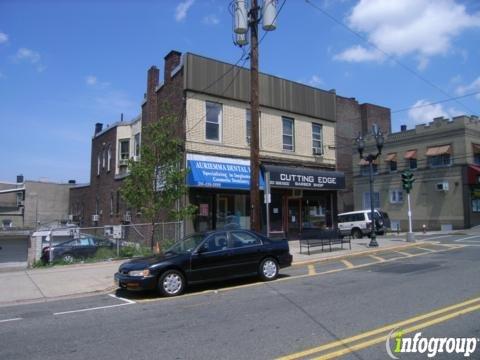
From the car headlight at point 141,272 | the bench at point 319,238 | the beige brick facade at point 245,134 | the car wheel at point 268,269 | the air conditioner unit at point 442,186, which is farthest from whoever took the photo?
the air conditioner unit at point 442,186

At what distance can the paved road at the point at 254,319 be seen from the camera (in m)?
5.82

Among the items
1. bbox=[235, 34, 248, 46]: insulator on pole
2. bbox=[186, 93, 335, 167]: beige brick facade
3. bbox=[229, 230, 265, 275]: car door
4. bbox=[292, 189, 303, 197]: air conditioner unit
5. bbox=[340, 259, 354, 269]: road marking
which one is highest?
bbox=[235, 34, 248, 46]: insulator on pole

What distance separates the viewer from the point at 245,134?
21.7m

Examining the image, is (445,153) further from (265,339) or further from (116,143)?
(265,339)

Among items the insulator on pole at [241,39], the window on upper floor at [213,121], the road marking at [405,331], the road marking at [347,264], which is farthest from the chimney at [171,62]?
the road marking at [405,331]

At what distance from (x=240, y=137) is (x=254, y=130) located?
6739 millimetres

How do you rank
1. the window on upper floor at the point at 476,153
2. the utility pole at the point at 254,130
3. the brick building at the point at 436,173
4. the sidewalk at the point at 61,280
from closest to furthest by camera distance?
1. the sidewalk at the point at 61,280
2. the utility pole at the point at 254,130
3. the brick building at the point at 436,173
4. the window on upper floor at the point at 476,153

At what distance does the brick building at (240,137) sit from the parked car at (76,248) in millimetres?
3855

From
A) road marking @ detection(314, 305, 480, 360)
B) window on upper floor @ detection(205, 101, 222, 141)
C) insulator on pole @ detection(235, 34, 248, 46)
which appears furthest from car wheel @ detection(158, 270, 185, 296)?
window on upper floor @ detection(205, 101, 222, 141)

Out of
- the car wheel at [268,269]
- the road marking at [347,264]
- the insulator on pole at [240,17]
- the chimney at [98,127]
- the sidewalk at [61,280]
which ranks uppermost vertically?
the chimney at [98,127]

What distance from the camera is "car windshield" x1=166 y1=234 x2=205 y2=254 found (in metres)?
10.7

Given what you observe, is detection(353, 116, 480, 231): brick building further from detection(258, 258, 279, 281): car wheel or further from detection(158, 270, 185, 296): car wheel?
detection(158, 270, 185, 296): car wheel

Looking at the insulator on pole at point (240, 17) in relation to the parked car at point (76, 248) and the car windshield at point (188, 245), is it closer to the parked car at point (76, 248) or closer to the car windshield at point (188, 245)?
the car windshield at point (188, 245)

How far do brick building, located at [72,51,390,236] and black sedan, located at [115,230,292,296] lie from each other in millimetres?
7270
